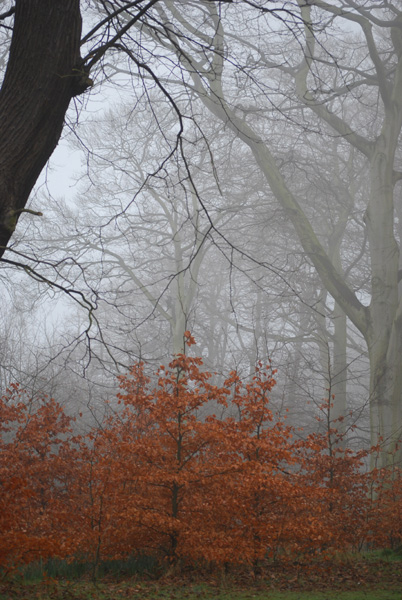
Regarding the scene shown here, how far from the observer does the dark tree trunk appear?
3154mm

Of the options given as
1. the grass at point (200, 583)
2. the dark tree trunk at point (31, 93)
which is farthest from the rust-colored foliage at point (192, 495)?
the dark tree trunk at point (31, 93)

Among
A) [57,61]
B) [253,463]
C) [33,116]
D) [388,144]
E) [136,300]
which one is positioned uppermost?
[136,300]

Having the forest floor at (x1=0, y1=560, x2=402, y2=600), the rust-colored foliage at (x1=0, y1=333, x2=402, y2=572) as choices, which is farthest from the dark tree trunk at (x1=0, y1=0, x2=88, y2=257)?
the forest floor at (x1=0, y1=560, x2=402, y2=600)

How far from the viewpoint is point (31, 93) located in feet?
10.6

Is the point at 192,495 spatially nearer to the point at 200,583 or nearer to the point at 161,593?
the point at 200,583

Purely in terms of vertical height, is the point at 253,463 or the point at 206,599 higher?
the point at 253,463

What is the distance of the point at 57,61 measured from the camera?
330 cm

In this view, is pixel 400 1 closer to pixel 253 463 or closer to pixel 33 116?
pixel 253 463

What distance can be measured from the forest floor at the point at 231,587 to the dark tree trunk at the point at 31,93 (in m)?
3.43

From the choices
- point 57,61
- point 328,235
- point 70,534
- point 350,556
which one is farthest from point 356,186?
point 57,61

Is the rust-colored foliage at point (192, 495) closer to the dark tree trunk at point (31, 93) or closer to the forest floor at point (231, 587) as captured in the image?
the forest floor at point (231, 587)

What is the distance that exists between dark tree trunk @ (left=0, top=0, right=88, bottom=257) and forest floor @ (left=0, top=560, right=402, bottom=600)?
3.43 meters

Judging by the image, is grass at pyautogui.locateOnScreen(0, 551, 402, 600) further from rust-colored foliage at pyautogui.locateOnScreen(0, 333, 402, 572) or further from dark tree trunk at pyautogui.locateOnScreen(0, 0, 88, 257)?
dark tree trunk at pyautogui.locateOnScreen(0, 0, 88, 257)

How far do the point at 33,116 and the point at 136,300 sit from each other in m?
24.6
